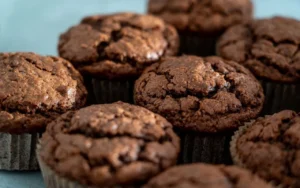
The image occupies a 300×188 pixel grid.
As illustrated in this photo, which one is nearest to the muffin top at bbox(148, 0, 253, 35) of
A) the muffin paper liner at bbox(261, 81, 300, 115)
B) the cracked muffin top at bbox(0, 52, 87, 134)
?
the muffin paper liner at bbox(261, 81, 300, 115)

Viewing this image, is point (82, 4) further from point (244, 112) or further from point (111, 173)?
point (111, 173)

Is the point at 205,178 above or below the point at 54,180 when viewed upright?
above

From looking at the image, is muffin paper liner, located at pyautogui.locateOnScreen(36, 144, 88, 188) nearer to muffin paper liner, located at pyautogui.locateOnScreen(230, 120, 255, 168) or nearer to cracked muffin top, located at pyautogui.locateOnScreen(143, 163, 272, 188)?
cracked muffin top, located at pyautogui.locateOnScreen(143, 163, 272, 188)

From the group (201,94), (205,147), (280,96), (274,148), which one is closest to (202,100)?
(201,94)

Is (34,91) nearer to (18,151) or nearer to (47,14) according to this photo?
(18,151)

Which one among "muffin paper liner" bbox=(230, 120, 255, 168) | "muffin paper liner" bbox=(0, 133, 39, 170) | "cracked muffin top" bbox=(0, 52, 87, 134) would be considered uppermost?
"cracked muffin top" bbox=(0, 52, 87, 134)

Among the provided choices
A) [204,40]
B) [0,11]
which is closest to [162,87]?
[204,40]
